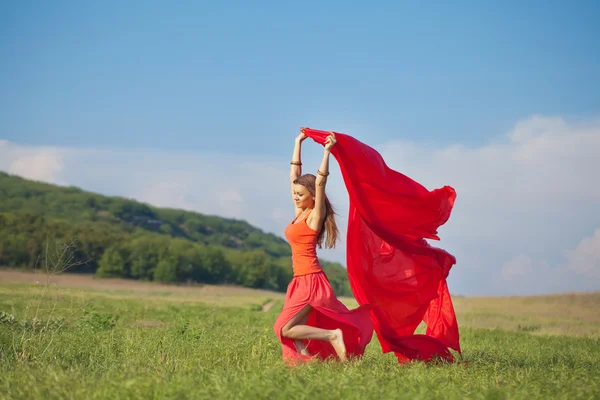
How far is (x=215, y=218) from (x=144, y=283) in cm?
10479

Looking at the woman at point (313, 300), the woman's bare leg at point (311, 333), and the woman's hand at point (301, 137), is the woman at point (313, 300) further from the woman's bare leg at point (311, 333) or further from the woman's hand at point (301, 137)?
the woman's hand at point (301, 137)

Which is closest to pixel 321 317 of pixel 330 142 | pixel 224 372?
pixel 224 372

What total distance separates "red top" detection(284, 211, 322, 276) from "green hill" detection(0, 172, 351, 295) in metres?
2.92

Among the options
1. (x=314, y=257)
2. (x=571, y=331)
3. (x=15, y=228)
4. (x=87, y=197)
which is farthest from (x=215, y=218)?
(x=314, y=257)

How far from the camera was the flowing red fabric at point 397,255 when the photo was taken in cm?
978

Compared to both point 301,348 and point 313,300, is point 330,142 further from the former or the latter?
point 301,348

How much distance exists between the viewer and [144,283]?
68312 millimetres

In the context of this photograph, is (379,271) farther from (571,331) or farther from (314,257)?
(571,331)

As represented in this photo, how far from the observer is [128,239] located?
8431cm

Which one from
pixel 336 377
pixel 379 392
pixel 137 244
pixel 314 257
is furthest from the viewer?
pixel 137 244

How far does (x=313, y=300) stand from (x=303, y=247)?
70cm

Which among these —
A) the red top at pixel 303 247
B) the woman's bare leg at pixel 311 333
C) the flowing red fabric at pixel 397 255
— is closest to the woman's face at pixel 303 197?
the red top at pixel 303 247

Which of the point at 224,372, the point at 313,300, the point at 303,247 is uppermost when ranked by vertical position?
the point at 303,247

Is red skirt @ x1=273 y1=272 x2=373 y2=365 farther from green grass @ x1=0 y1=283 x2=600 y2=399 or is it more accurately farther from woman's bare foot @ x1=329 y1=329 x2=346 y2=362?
green grass @ x1=0 y1=283 x2=600 y2=399
